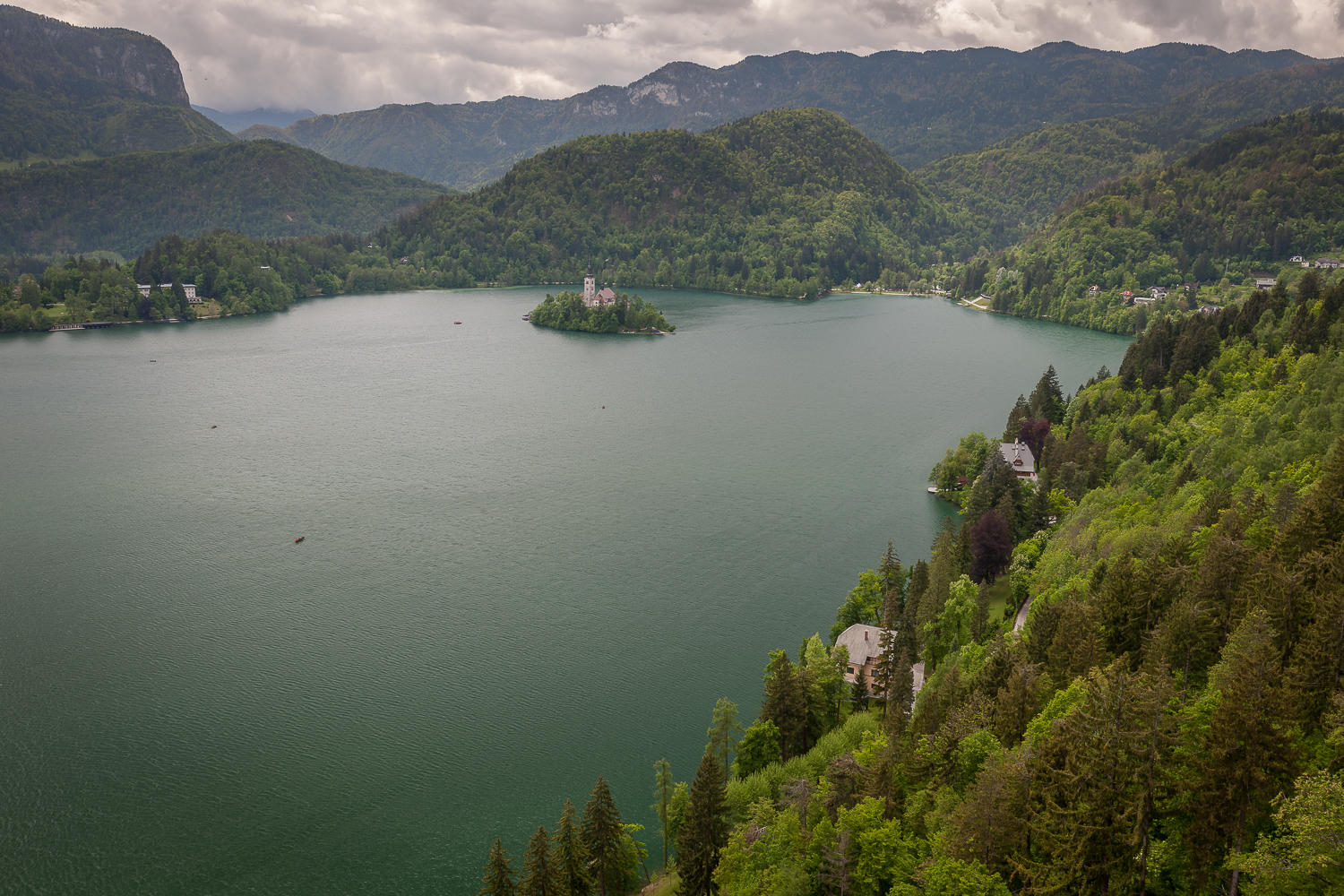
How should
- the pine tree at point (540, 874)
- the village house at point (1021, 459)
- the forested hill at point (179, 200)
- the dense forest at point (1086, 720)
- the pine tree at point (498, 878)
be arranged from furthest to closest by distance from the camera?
1. the forested hill at point (179, 200)
2. the village house at point (1021, 459)
3. the pine tree at point (498, 878)
4. the pine tree at point (540, 874)
5. the dense forest at point (1086, 720)

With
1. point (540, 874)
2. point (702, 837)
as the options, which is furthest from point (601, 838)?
point (702, 837)

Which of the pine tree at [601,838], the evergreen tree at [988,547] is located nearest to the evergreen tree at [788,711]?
the pine tree at [601,838]

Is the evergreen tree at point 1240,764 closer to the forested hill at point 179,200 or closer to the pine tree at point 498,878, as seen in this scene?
the pine tree at point 498,878

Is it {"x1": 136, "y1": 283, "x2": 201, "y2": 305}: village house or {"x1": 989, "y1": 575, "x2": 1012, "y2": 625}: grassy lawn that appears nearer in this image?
{"x1": 989, "y1": 575, "x2": 1012, "y2": 625}: grassy lawn

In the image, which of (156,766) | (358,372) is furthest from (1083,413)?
(358,372)


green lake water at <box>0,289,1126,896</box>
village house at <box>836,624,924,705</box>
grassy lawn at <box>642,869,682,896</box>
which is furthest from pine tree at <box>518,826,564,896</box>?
village house at <box>836,624,924,705</box>

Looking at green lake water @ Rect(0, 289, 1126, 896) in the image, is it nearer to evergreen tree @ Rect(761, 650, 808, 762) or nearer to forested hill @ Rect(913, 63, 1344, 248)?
evergreen tree @ Rect(761, 650, 808, 762)

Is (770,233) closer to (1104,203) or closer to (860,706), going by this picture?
(1104,203)
